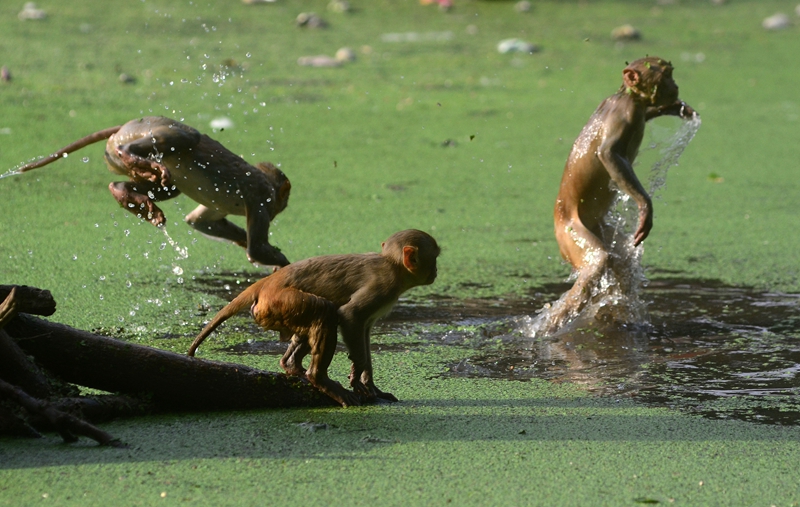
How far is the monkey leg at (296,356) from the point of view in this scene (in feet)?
12.2

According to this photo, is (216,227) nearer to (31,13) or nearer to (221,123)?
(221,123)

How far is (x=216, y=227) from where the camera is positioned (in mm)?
5188

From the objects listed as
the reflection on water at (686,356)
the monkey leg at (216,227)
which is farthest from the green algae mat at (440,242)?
the monkey leg at (216,227)

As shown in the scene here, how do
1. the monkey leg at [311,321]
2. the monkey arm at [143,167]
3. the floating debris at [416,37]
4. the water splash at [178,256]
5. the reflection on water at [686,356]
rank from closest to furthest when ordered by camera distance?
the monkey leg at [311,321], the reflection on water at [686,356], the monkey arm at [143,167], the water splash at [178,256], the floating debris at [416,37]

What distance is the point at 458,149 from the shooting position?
8922 mm

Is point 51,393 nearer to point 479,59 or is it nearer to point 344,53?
point 344,53

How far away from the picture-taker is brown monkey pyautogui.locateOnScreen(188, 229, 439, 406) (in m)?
3.56

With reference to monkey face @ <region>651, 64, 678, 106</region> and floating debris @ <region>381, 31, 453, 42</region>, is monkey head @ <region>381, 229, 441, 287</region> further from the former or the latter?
floating debris @ <region>381, 31, 453, 42</region>

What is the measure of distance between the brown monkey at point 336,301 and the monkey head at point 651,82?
1.81 meters

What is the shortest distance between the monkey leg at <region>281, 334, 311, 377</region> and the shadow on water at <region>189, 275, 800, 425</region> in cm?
67

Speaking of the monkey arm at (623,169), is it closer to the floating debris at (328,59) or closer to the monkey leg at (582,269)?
the monkey leg at (582,269)

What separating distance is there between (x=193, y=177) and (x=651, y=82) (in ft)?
6.80

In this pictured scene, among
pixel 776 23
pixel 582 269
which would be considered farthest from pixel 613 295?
pixel 776 23

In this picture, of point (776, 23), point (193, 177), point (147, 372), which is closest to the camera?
point (147, 372)
